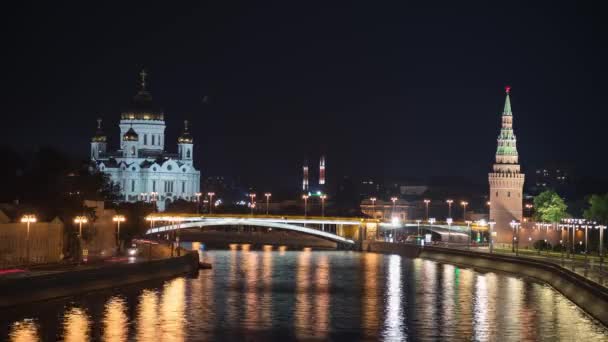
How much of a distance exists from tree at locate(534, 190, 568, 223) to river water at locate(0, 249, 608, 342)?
45.8 meters

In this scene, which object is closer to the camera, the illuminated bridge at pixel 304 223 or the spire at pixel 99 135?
the illuminated bridge at pixel 304 223

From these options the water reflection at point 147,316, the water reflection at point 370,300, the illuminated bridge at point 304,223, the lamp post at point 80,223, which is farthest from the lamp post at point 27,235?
the illuminated bridge at point 304,223

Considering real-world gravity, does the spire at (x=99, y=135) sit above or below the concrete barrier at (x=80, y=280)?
above

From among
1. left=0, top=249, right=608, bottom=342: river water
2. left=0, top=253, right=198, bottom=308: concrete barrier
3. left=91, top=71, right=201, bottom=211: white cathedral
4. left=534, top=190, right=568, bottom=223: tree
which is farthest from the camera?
left=91, top=71, right=201, bottom=211: white cathedral

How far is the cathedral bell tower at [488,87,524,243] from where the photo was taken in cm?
12500

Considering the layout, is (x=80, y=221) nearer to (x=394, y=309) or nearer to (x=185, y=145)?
(x=394, y=309)

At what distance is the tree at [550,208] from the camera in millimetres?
117188

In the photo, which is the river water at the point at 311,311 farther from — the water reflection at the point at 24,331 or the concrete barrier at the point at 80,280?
the concrete barrier at the point at 80,280

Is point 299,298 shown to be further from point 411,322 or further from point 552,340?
point 552,340

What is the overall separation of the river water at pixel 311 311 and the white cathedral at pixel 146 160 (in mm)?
91343

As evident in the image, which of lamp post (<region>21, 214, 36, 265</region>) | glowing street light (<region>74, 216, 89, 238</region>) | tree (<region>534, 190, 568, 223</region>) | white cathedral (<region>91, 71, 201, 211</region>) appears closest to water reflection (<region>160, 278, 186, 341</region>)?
lamp post (<region>21, 214, 36, 265</region>)

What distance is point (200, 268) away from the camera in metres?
75.7

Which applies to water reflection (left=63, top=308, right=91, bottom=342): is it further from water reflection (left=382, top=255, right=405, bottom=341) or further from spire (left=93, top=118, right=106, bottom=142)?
spire (left=93, top=118, right=106, bottom=142)

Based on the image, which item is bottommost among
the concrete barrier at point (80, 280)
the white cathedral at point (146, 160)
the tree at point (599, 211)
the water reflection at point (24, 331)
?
the water reflection at point (24, 331)
